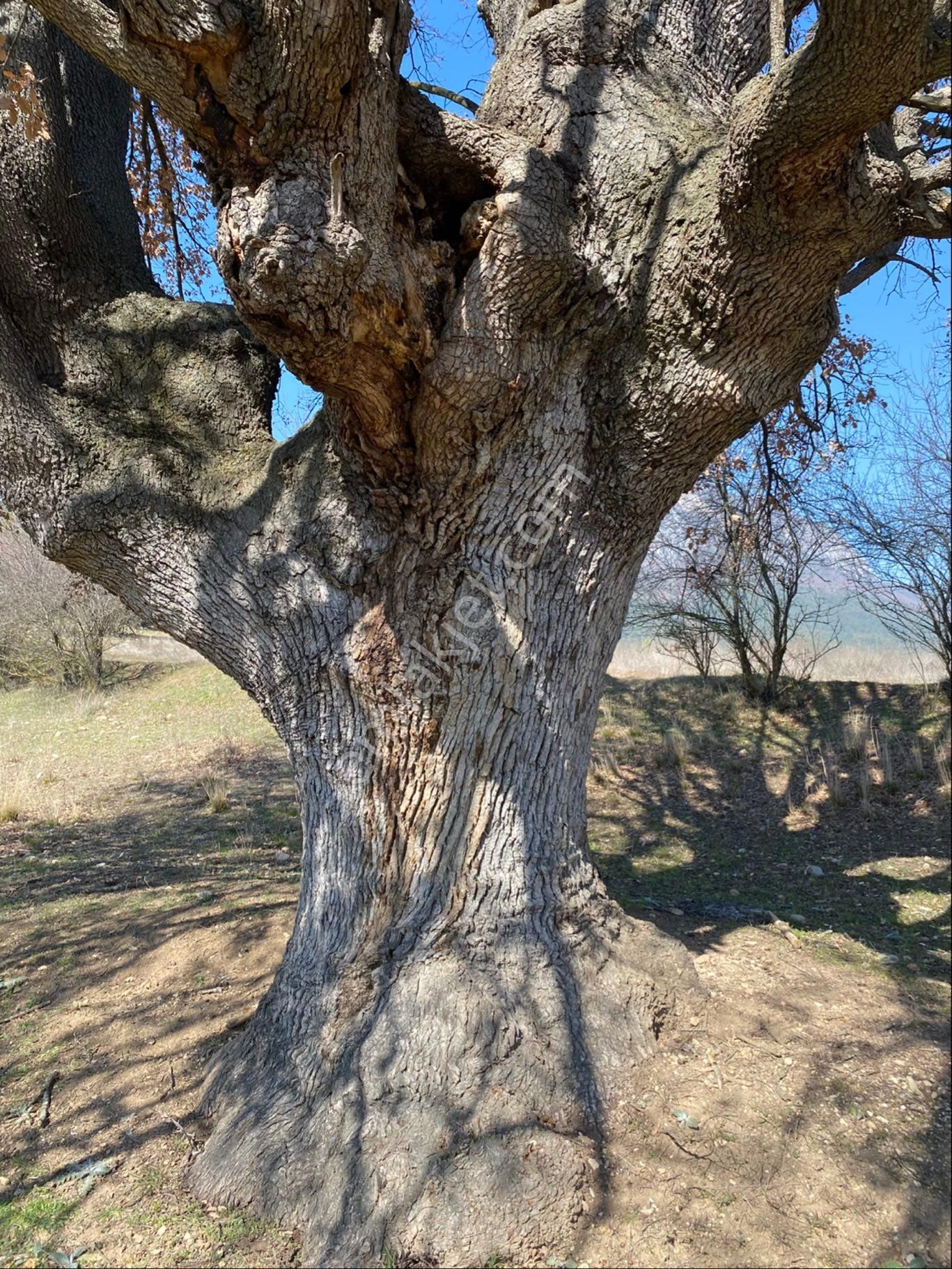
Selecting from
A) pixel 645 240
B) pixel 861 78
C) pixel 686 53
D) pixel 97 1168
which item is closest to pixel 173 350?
pixel 645 240

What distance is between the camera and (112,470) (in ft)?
9.57

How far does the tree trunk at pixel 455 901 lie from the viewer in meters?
2.41

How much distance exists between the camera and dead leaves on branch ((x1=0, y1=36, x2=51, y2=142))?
2.82 meters

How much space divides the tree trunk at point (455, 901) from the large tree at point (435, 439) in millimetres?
11

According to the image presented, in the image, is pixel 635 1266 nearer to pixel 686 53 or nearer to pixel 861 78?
pixel 861 78

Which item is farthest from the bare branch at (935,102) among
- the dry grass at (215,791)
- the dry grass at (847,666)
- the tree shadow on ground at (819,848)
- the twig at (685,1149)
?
the dry grass at (215,791)

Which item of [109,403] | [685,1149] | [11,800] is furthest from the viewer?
[11,800]

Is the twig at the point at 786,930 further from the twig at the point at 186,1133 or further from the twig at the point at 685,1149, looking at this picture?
the twig at the point at 186,1133

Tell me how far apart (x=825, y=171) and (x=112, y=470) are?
2.58m

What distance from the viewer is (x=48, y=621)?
48.8 feet

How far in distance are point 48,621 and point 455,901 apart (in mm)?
14659

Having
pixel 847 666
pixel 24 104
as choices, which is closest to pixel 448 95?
pixel 24 104

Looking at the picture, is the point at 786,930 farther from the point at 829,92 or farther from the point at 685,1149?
the point at 829,92

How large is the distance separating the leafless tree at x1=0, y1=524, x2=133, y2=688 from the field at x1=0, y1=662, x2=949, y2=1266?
720cm
